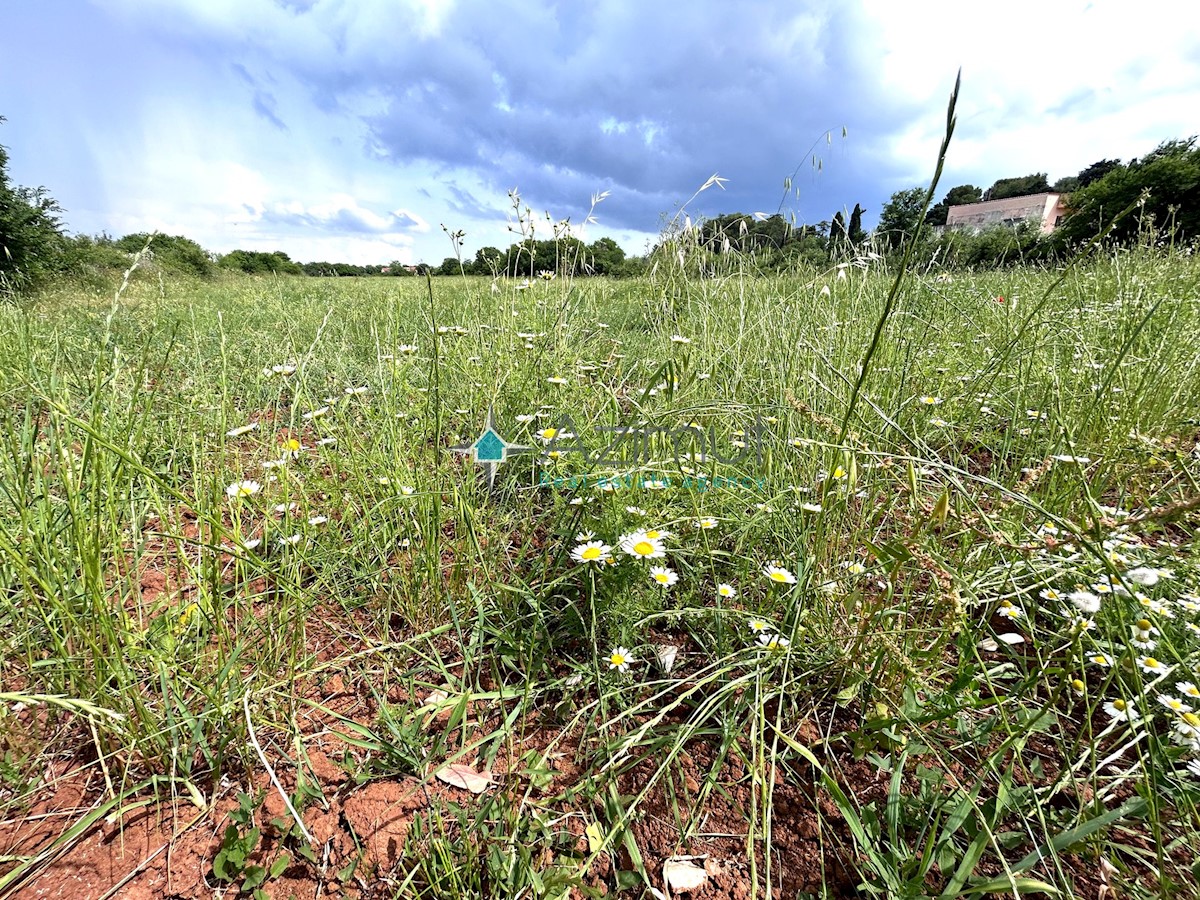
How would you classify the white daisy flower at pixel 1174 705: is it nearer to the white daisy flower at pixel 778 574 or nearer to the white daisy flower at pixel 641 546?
the white daisy flower at pixel 778 574

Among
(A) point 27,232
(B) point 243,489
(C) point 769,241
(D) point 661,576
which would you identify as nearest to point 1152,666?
(D) point 661,576

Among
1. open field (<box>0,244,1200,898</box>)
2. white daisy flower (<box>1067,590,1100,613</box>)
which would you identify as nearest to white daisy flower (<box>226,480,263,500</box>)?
open field (<box>0,244,1200,898</box>)

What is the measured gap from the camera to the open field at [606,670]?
0.68 m

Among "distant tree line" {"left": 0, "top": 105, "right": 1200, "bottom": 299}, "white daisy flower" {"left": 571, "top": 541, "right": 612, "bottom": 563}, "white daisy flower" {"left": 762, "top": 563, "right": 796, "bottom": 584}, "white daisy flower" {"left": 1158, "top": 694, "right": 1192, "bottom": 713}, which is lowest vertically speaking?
"white daisy flower" {"left": 1158, "top": 694, "right": 1192, "bottom": 713}

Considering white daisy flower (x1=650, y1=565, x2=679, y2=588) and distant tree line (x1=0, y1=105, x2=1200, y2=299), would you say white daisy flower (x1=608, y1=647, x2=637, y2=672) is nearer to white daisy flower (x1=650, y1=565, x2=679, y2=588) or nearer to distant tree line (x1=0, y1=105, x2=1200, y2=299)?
white daisy flower (x1=650, y1=565, x2=679, y2=588)

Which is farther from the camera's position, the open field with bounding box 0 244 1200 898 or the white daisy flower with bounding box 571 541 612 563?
the white daisy flower with bounding box 571 541 612 563

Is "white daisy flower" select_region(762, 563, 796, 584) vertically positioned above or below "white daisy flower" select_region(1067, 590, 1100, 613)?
below

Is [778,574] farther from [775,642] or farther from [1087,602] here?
[1087,602]

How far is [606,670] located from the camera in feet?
3.24

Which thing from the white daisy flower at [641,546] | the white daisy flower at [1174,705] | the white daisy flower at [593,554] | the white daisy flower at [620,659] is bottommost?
the white daisy flower at [620,659]

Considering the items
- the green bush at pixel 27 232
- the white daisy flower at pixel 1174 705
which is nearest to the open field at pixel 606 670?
the white daisy flower at pixel 1174 705

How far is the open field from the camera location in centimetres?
68

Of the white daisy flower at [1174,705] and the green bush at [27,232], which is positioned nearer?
the white daisy flower at [1174,705]

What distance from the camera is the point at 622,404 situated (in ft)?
5.89
